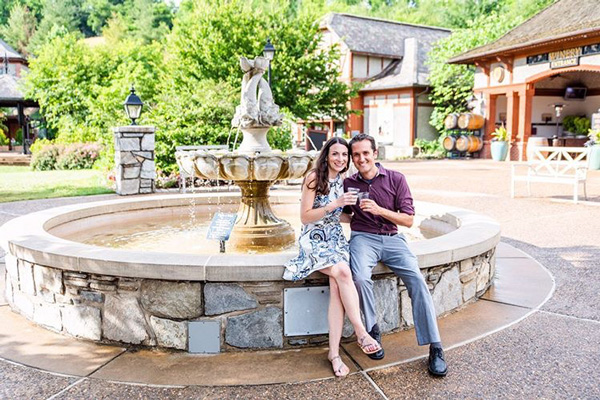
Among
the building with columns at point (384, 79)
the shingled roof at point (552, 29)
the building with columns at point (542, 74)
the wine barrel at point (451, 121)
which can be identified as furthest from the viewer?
the building with columns at point (384, 79)

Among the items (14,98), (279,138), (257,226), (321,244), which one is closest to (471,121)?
(279,138)

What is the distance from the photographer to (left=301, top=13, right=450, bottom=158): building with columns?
28.9 metres

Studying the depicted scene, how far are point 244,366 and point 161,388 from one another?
21.0 inches

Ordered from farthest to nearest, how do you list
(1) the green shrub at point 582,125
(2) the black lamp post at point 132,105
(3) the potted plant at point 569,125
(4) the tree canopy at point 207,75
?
(3) the potted plant at point 569,125
(1) the green shrub at point 582,125
(4) the tree canopy at point 207,75
(2) the black lamp post at point 132,105

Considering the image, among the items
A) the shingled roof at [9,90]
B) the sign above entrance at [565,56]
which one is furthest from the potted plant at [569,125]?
the shingled roof at [9,90]

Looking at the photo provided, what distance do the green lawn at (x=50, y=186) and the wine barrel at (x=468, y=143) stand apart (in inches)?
620

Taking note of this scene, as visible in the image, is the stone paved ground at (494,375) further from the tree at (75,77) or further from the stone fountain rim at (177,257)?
the tree at (75,77)

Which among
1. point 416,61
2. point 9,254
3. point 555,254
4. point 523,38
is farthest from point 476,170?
point 9,254

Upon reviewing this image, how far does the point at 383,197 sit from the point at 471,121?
72.3 feet

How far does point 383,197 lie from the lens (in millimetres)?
3824

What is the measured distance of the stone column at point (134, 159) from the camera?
39.4 feet

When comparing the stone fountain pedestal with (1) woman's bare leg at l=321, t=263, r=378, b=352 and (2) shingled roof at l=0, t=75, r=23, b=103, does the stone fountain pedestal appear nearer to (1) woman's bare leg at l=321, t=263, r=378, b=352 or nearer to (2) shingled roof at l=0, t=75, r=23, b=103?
(1) woman's bare leg at l=321, t=263, r=378, b=352

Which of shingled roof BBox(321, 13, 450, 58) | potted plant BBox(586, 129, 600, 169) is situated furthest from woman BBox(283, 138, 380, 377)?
shingled roof BBox(321, 13, 450, 58)

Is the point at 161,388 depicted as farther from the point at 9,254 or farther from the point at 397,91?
the point at 397,91
